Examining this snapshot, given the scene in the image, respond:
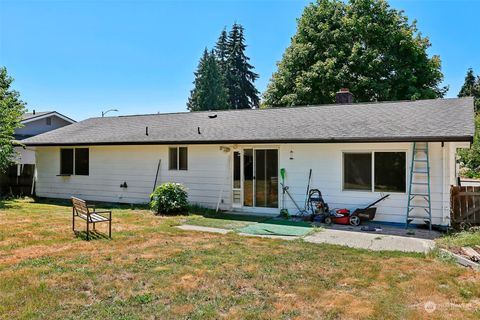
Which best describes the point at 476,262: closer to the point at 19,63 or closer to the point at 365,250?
the point at 365,250

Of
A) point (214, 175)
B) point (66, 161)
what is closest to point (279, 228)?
point (214, 175)

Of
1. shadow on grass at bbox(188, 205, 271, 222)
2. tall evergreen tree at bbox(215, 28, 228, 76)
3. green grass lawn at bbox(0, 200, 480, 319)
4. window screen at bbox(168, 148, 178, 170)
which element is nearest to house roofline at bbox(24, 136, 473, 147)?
window screen at bbox(168, 148, 178, 170)

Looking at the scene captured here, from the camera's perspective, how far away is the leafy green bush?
1098cm

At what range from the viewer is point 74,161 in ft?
48.6

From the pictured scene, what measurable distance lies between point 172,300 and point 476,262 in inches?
190

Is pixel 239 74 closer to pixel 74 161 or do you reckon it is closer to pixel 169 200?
pixel 74 161

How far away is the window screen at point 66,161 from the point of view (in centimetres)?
1492

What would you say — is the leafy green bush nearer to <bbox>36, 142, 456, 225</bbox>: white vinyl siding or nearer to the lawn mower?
<bbox>36, 142, 456, 225</bbox>: white vinyl siding

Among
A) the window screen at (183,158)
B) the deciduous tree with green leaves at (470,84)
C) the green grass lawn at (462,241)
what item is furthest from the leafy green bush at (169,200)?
the deciduous tree with green leaves at (470,84)

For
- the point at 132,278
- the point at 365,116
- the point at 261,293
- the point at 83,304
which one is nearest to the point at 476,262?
the point at 261,293

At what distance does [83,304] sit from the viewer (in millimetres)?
4230

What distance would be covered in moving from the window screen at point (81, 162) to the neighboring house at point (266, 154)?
0.13 ft

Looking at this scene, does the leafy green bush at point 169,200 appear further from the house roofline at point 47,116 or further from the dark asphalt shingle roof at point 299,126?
the house roofline at point 47,116

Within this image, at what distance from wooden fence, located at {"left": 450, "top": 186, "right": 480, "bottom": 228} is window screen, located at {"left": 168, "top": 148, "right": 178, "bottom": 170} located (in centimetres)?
856
